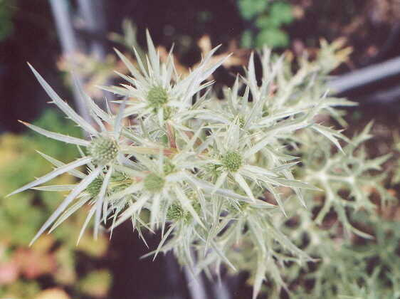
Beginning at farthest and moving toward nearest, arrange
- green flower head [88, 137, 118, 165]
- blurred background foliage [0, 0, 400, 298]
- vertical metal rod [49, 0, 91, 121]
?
blurred background foliage [0, 0, 400, 298] → vertical metal rod [49, 0, 91, 121] → green flower head [88, 137, 118, 165]

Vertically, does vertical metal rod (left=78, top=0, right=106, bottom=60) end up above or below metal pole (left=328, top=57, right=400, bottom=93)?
above

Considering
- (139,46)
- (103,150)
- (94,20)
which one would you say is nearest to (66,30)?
(94,20)

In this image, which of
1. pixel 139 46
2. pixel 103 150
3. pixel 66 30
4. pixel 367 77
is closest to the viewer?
pixel 103 150

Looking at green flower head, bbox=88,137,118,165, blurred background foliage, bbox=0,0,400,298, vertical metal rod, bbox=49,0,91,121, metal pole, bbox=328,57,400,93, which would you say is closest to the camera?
green flower head, bbox=88,137,118,165

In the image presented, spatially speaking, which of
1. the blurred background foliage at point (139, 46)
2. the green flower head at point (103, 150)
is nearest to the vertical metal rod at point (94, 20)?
the blurred background foliage at point (139, 46)

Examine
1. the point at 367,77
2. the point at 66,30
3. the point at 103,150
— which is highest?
the point at 66,30

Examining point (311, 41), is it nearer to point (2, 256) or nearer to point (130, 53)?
point (130, 53)


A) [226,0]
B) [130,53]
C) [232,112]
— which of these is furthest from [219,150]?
[226,0]

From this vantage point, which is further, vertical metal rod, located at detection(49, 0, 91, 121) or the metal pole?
vertical metal rod, located at detection(49, 0, 91, 121)

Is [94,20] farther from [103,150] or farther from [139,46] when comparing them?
[103,150]

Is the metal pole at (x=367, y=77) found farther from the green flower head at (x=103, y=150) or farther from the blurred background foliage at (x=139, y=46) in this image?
the green flower head at (x=103, y=150)

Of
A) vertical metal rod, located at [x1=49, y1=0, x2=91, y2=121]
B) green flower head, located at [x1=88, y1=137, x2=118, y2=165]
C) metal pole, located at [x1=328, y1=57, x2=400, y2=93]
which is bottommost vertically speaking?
green flower head, located at [x1=88, y1=137, x2=118, y2=165]

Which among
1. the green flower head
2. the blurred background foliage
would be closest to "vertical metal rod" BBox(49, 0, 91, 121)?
the blurred background foliage

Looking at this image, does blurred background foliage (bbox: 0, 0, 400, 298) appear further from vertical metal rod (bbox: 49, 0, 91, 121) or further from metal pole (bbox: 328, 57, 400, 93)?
metal pole (bbox: 328, 57, 400, 93)
